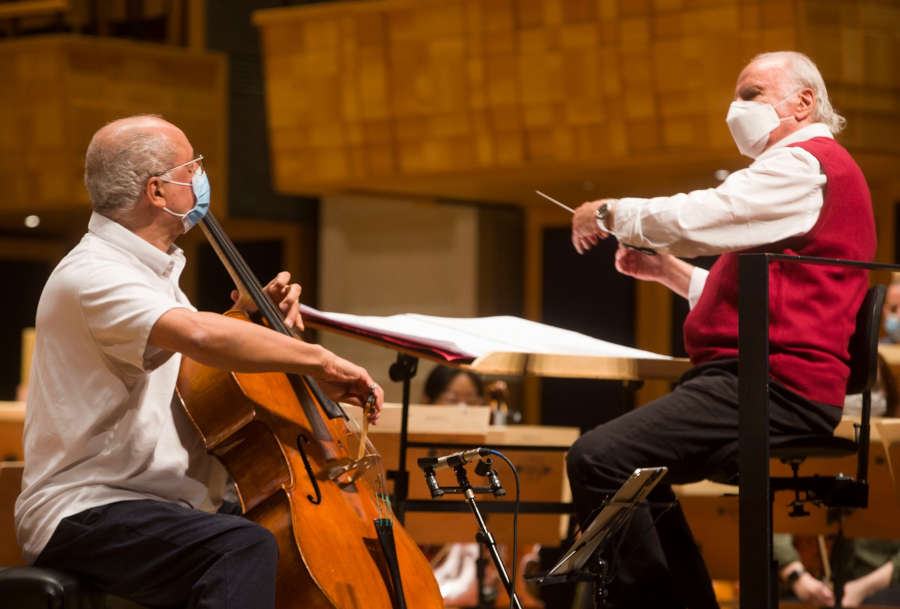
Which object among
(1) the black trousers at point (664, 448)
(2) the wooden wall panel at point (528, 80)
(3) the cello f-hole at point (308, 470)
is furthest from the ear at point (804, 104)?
(2) the wooden wall panel at point (528, 80)

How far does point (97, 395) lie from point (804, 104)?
5.40ft

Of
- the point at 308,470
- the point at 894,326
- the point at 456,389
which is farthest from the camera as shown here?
the point at 456,389

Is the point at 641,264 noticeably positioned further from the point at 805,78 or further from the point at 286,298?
the point at 286,298

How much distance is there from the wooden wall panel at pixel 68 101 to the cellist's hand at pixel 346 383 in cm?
623

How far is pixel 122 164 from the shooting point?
8.45 ft

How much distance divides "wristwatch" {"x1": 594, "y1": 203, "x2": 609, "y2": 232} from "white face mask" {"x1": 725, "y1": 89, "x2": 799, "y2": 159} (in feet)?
1.09

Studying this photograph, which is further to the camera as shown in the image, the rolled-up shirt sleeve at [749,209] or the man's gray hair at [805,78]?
the man's gray hair at [805,78]

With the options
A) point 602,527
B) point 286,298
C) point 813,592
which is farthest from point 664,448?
point 813,592

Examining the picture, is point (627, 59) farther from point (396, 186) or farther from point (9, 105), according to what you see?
point (9, 105)

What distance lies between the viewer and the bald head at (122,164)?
8.45ft

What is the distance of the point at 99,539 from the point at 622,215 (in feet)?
4.12

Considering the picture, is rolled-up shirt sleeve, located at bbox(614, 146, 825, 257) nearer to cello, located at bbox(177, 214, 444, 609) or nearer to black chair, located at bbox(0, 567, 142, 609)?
cello, located at bbox(177, 214, 444, 609)

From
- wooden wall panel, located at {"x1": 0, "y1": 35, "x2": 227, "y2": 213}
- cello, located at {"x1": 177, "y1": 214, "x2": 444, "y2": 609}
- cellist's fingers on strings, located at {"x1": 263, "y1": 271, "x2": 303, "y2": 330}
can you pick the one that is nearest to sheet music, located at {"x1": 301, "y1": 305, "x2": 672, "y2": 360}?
cellist's fingers on strings, located at {"x1": 263, "y1": 271, "x2": 303, "y2": 330}

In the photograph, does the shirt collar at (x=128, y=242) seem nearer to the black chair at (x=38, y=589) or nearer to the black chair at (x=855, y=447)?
the black chair at (x=38, y=589)
